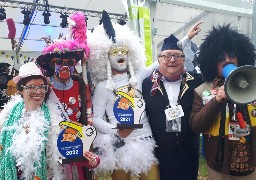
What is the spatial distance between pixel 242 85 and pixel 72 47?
4.59 feet

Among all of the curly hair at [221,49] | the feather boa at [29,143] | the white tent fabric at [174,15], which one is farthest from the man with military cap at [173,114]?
Answer: the white tent fabric at [174,15]

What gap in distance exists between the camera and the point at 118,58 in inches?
109

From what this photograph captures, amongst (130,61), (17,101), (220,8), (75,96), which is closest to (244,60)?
(130,61)

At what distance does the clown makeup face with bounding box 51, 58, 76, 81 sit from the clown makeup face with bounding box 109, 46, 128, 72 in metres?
0.40

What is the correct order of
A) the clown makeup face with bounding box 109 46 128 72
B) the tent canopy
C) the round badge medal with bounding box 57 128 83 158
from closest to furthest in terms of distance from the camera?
1. the round badge medal with bounding box 57 128 83 158
2. the clown makeup face with bounding box 109 46 128 72
3. the tent canopy

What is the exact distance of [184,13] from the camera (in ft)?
30.6

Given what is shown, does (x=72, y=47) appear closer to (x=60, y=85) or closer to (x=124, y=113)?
(x=60, y=85)

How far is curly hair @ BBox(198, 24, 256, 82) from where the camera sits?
2318 millimetres

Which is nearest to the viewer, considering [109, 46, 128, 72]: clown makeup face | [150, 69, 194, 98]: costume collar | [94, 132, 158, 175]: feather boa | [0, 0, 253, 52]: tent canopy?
[94, 132, 158, 175]: feather boa

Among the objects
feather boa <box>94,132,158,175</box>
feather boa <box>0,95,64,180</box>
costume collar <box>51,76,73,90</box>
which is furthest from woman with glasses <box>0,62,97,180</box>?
feather boa <box>94,132,158,175</box>

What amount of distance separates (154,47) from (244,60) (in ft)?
14.6

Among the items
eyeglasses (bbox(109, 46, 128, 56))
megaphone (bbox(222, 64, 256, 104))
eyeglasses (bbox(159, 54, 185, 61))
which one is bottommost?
megaphone (bbox(222, 64, 256, 104))

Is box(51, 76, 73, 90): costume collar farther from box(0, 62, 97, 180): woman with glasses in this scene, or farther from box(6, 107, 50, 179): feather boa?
box(6, 107, 50, 179): feather boa

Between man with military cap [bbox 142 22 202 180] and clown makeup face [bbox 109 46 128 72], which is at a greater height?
clown makeup face [bbox 109 46 128 72]
